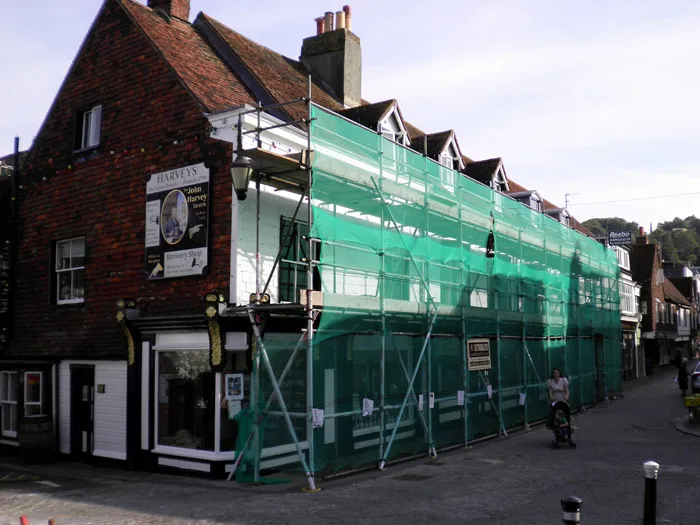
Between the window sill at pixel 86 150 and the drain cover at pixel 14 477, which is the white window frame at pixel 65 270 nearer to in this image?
the window sill at pixel 86 150

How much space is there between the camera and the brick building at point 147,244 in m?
13.8

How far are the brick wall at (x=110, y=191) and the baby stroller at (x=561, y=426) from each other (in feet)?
26.8

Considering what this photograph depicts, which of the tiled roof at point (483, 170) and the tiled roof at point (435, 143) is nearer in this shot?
the tiled roof at point (435, 143)

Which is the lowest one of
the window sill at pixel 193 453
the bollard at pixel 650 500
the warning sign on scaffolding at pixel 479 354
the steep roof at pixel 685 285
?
the window sill at pixel 193 453

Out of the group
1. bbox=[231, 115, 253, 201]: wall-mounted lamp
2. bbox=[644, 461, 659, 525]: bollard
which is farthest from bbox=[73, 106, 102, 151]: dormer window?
bbox=[644, 461, 659, 525]: bollard

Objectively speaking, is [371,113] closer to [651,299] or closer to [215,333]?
[215,333]

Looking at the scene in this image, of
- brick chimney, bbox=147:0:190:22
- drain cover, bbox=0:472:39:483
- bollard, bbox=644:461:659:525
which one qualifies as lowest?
drain cover, bbox=0:472:39:483

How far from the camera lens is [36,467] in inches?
602

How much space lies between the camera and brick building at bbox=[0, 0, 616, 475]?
45.3 ft

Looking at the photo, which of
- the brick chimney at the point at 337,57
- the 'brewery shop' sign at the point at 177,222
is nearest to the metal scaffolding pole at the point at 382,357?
the 'brewery shop' sign at the point at 177,222

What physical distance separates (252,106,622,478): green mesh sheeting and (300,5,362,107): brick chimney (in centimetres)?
605

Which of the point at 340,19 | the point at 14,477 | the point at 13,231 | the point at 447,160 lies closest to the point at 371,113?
the point at 447,160

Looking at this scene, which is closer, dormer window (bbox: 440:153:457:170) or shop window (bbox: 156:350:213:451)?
shop window (bbox: 156:350:213:451)

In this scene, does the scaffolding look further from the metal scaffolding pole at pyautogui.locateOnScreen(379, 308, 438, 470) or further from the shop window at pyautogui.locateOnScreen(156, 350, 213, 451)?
the shop window at pyautogui.locateOnScreen(156, 350, 213, 451)
